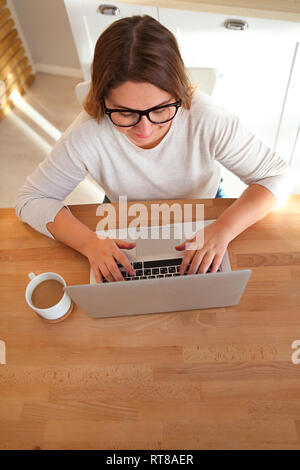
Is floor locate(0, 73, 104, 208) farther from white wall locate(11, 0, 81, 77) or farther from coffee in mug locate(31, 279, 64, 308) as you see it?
coffee in mug locate(31, 279, 64, 308)

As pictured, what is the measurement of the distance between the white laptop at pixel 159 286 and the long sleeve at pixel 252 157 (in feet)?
0.61

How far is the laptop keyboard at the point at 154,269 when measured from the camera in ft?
2.68

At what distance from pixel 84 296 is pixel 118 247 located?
206 millimetres

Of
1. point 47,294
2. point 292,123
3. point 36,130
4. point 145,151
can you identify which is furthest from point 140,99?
point 36,130

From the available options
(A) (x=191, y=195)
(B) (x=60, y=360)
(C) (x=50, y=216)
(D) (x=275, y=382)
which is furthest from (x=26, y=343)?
(A) (x=191, y=195)

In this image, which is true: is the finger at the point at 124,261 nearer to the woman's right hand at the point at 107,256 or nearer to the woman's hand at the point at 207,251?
the woman's right hand at the point at 107,256

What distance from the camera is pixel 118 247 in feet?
2.84

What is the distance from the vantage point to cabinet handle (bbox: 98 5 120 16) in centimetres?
153

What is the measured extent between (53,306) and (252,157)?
63cm

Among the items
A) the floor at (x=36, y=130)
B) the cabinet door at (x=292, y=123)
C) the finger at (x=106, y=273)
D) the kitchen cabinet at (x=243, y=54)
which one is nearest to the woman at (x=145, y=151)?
the finger at (x=106, y=273)

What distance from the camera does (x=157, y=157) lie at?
1.00 metres

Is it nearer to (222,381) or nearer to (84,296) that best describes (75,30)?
(84,296)

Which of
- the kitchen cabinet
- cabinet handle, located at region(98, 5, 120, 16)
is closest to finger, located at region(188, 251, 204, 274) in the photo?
the kitchen cabinet

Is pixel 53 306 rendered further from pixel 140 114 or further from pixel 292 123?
pixel 292 123
